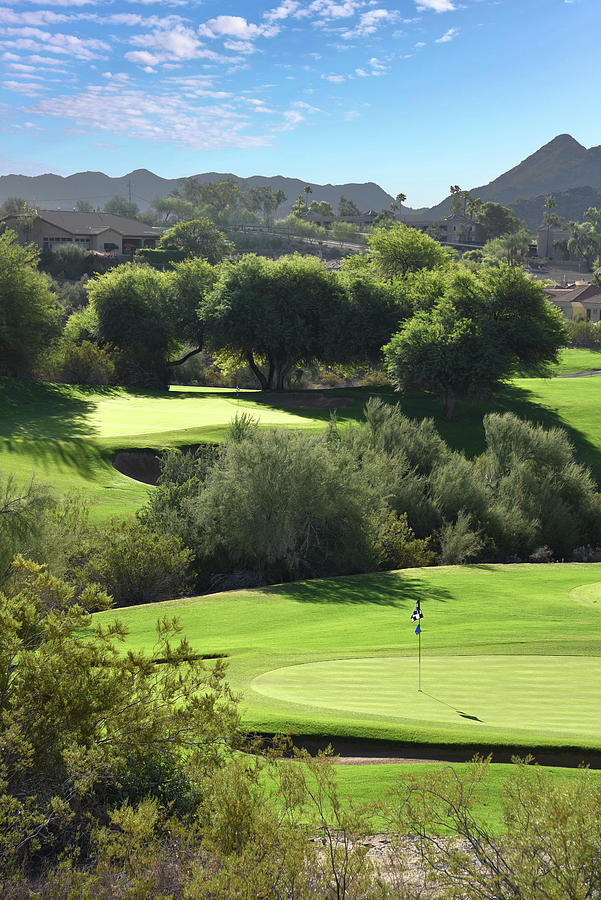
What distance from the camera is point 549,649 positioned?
49.1 feet

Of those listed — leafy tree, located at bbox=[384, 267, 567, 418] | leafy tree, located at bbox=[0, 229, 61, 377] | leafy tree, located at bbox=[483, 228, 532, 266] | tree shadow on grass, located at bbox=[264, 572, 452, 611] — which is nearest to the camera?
tree shadow on grass, located at bbox=[264, 572, 452, 611]

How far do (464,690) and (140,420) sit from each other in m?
32.0

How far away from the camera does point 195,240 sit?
13675cm

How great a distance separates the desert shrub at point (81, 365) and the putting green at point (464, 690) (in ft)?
145

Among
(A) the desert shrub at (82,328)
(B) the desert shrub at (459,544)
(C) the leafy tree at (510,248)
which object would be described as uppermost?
(C) the leafy tree at (510,248)

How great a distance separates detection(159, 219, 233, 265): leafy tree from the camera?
134 metres

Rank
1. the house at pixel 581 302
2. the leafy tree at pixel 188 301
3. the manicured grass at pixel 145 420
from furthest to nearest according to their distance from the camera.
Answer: the house at pixel 581 302
the leafy tree at pixel 188 301
the manicured grass at pixel 145 420

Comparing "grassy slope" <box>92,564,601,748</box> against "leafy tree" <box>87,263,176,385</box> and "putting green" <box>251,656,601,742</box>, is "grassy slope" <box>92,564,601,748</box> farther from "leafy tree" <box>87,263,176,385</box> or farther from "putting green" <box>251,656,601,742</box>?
"leafy tree" <box>87,263,176,385</box>

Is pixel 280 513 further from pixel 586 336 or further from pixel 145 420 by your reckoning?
pixel 586 336

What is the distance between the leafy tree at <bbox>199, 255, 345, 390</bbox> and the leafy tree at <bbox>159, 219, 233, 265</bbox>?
76.6m

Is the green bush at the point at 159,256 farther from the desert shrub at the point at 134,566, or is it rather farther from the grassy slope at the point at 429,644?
the grassy slope at the point at 429,644

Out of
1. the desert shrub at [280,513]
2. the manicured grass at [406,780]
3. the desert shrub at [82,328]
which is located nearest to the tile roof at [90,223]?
the desert shrub at [82,328]

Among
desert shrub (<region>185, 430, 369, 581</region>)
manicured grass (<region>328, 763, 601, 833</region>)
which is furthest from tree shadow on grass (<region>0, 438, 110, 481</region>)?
manicured grass (<region>328, 763, 601, 833</region>)

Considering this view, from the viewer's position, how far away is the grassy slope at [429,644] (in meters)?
10.6
